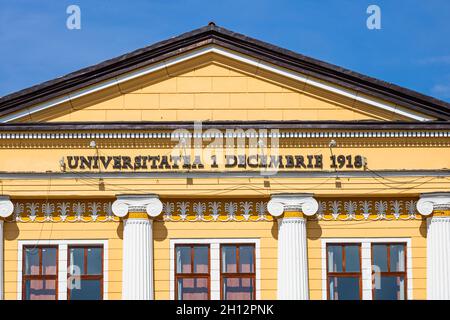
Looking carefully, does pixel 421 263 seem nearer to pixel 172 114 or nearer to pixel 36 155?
pixel 172 114

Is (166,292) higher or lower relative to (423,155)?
lower

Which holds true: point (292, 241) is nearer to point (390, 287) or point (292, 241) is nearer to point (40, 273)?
point (390, 287)

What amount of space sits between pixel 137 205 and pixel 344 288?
22.5 ft

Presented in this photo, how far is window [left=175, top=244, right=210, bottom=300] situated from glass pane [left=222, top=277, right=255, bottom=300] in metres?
0.58

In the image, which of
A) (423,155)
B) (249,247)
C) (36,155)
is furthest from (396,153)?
(36,155)

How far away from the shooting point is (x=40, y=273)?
51594 millimetres

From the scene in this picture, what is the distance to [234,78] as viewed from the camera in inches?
2063

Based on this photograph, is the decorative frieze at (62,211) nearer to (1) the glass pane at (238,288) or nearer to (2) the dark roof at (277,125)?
(2) the dark roof at (277,125)

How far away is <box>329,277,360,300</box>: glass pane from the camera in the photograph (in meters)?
51.4

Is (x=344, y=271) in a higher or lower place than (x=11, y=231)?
lower

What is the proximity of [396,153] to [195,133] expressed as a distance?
6260mm

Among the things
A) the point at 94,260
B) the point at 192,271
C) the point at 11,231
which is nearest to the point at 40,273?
the point at 11,231

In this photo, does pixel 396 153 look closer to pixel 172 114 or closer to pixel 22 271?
pixel 172 114

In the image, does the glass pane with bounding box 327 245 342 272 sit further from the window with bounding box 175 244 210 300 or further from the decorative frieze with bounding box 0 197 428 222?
the window with bounding box 175 244 210 300
